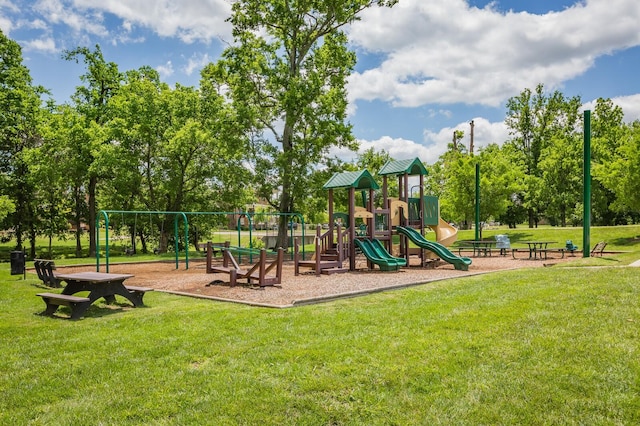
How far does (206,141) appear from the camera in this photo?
26.9m

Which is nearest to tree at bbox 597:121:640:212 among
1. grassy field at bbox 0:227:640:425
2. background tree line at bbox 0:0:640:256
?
background tree line at bbox 0:0:640:256

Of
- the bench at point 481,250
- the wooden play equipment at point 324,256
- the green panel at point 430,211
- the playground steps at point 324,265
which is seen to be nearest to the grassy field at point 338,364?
the wooden play equipment at point 324,256

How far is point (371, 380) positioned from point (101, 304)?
6.62m

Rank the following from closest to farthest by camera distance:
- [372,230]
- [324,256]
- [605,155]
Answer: [324,256]
[372,230]
[605,155]

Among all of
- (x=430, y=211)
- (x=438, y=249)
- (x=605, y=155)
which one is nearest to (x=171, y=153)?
(x=430, y=211)

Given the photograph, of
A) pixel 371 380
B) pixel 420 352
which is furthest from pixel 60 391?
pixel 420 352

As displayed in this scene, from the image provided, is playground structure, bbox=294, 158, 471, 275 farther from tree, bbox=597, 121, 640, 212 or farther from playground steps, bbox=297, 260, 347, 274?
tree, bbox=597, 121, 640, 212

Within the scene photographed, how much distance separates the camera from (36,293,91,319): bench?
8116 mm

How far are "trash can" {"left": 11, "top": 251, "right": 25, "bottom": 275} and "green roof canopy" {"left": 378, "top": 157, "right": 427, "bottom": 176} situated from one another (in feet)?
41.4

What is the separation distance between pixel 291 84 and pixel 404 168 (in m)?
8.52

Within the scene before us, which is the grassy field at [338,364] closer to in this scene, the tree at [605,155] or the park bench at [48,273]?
the park bench at [48,273]

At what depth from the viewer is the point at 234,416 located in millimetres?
4160

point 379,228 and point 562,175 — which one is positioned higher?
point 562,175

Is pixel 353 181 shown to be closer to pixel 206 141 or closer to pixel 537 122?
pixel 206 141
